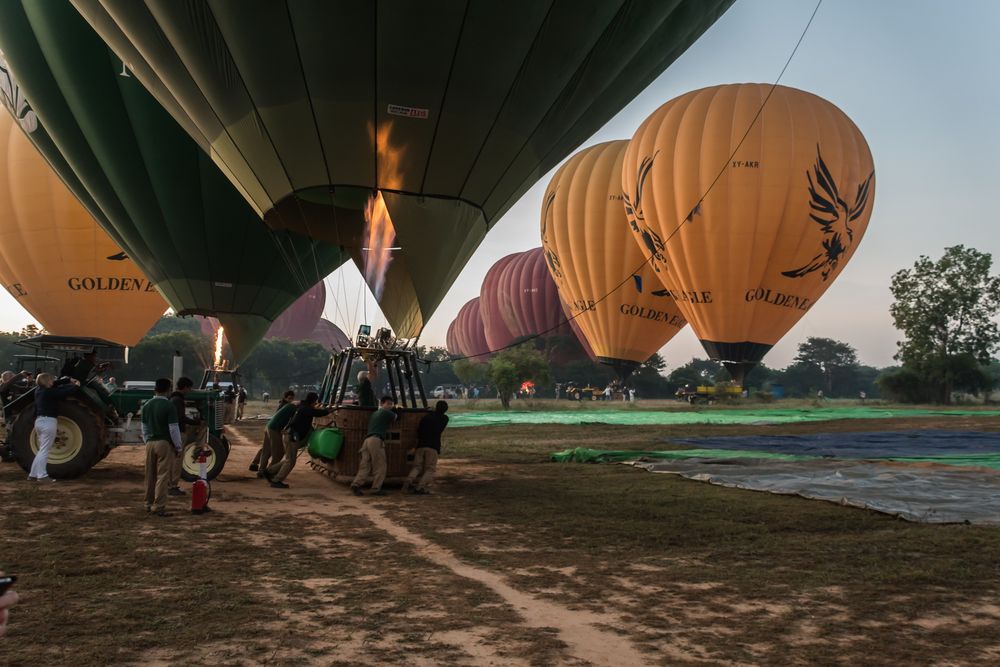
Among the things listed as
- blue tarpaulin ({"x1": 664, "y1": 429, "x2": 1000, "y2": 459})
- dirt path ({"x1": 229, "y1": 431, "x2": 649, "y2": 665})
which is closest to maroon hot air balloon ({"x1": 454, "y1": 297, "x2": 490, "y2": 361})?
blue tarpaulin ({"x1": 664, "y1": 429, "x2": 1000, "y2": 459})

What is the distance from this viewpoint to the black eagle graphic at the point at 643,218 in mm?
32500

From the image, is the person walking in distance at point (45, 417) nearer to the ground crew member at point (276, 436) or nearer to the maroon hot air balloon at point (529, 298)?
the ground crew member at point (276, 436)

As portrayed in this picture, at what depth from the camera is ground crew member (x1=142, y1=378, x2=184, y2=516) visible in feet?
27.7

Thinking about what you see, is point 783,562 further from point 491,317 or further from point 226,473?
point 491,317

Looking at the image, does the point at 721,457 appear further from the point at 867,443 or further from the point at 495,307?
the point at 495,307

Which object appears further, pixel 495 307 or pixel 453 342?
pixel 453 342

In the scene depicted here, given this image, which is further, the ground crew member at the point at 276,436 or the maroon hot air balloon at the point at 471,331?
the maroon hot air balloon at the point at 471,331

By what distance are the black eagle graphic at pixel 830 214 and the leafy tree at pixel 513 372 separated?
1844 centimetres

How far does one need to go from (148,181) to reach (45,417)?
9.16 metres

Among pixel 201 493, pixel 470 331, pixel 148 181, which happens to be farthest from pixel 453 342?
pixel 201 493

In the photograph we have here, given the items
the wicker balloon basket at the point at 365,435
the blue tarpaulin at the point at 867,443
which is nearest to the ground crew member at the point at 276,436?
the wicker balloon basket at the point at 365,435

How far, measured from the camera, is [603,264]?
39812 millimetres

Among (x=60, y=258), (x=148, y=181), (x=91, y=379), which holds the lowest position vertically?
(x=91, y=379)

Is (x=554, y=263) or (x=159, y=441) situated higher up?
(x=554, y=263)
